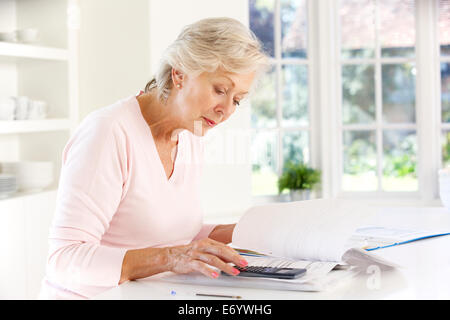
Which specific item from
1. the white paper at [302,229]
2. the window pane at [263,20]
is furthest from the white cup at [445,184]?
the window pane at [263,20]

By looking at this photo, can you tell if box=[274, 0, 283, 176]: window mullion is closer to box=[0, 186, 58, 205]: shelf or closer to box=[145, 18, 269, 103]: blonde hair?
box=[0, 186, 58, 205]: shelf

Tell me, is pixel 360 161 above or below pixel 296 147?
below

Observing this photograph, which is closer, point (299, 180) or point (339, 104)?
point (299, 180)

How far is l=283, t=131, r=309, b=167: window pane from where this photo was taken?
13.5 feet

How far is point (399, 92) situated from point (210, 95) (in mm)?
2746

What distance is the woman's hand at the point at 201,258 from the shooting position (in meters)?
1.25

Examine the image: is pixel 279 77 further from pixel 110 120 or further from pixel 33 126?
pixel 110 120

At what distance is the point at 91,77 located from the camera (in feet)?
11.4

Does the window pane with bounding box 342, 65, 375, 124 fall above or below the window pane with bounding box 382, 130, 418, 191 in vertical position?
above

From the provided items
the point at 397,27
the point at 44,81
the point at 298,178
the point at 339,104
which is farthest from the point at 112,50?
the point at 397,27

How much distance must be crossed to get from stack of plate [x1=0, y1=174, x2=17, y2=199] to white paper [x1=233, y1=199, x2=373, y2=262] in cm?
186

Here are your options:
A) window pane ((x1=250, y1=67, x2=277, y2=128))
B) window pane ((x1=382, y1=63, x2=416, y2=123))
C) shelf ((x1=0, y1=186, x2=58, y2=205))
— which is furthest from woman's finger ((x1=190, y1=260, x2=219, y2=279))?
window pane ((x1=382, y1=63, x2=416, y2=123))

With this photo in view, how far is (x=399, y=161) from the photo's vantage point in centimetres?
409

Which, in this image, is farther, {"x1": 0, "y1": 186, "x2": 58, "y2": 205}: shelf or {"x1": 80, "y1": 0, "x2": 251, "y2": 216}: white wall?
{"x1": 80, "y1": 0, "x2": 251, "y2": 216}: white wall
